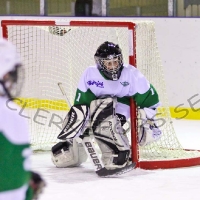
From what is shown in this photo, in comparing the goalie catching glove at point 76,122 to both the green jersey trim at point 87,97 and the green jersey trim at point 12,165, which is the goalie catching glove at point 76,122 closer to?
the green jersey trim at point 87,97

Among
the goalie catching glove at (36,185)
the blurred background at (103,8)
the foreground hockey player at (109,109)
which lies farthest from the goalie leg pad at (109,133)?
the blurred background at (103,8)

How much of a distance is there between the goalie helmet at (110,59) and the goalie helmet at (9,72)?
2193 millimetres

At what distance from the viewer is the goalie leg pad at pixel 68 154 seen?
12.4ft

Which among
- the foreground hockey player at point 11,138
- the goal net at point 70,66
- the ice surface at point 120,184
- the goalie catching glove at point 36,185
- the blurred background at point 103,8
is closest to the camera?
the foreground hockey player at point 11,138

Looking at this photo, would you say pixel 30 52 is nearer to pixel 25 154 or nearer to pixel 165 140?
pixel 165 140

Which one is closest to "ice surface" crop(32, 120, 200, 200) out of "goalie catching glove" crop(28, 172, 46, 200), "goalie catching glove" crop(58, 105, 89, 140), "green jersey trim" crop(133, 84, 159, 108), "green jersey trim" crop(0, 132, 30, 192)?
"goalie catching glove" crop(58, 105, 89, 140)

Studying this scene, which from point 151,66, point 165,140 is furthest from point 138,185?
point 151,66

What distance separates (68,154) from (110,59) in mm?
682

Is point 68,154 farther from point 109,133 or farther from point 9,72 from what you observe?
point 9,72

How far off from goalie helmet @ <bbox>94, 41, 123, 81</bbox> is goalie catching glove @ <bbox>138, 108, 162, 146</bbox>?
0.29 metres

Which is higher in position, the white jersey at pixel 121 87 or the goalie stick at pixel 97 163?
the white jersey at pixel 121 87

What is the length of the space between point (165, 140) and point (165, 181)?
2.60 feet

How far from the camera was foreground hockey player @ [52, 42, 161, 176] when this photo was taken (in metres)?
3.54

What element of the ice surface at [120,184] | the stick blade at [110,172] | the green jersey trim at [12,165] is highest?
the green jersey trim at [12,165]
